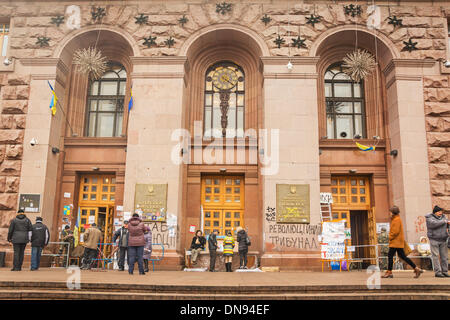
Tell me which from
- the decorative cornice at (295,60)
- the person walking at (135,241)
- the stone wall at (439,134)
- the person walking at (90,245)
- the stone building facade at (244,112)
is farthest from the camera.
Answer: the decorative cornice at (295,60)

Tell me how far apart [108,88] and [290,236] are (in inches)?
445

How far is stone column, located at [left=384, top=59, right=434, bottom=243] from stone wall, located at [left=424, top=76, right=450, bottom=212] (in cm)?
24

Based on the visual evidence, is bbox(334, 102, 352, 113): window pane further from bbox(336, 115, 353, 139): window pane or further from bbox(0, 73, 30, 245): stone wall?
bbox(0, 73, 30, 245): stone wall

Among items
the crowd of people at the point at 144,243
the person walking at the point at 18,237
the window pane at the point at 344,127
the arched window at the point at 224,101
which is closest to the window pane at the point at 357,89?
the window pane at the point at 344,127

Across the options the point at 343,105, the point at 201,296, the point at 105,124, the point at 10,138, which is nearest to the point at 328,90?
the point at 343,105

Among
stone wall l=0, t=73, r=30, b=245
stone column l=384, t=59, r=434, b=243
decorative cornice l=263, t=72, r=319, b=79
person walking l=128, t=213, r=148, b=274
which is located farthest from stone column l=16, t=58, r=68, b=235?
stone column l=384, t=59, r=434, b=243

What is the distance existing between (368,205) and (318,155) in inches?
145

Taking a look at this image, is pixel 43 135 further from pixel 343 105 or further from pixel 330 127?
pixel 343 105

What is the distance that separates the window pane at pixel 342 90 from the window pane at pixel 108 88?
10.8 meters

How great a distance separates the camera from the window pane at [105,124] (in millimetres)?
20413

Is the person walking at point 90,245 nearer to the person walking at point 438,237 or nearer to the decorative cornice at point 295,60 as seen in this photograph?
the decorative cornice at point 295,60

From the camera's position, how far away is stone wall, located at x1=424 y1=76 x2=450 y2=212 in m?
17.6

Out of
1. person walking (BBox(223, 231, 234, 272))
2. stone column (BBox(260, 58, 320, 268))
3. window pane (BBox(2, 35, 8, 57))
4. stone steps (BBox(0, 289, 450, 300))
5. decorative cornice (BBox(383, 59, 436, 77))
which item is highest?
window pane (BBox(2, 35, 8, 57))
